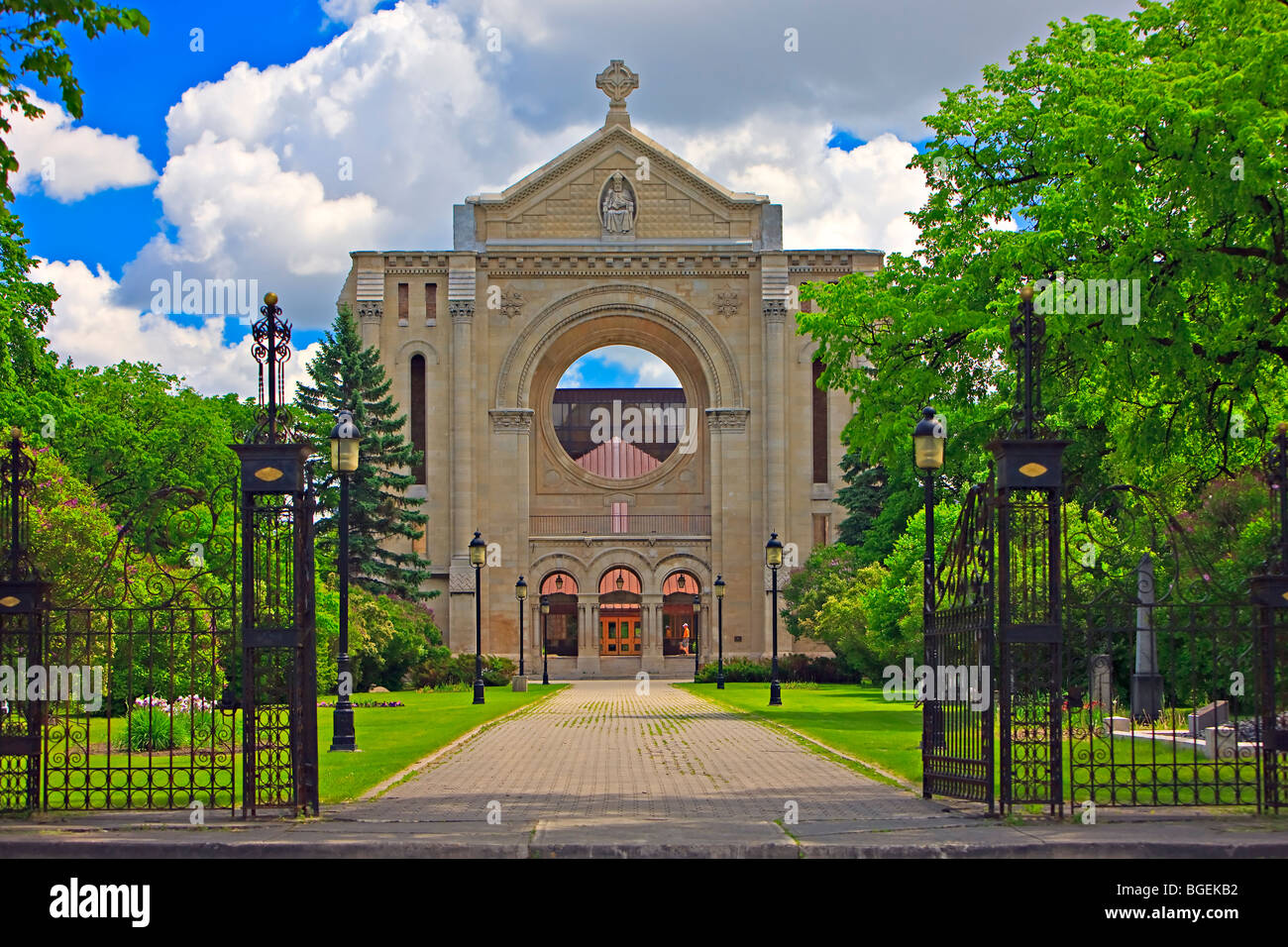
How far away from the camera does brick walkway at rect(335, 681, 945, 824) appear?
13938mm

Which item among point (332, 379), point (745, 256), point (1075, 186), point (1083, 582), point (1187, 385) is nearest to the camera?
point (1187, 385)

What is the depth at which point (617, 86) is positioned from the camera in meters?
70.9

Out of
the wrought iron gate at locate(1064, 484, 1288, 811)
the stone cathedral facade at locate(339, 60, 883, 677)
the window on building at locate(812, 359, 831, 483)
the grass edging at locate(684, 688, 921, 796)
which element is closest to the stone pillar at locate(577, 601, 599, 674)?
the stone cathedral facade at locate(339, 60, 883, 677)

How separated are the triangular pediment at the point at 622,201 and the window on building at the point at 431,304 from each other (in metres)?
3.40

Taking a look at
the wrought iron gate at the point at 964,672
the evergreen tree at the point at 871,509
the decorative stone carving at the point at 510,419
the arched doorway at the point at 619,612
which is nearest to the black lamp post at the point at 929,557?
the wrought iron gate at the point at 964,672

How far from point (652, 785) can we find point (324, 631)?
80.4ft

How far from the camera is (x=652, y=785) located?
1688 centimetres

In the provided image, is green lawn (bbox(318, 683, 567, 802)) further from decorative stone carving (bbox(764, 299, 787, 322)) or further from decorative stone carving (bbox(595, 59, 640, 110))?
decorative stone carving (bbox(595, 59, 640, 110))

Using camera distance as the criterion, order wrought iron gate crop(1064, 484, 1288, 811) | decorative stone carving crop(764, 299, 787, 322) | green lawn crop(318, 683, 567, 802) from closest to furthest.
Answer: wrought iron gate crop(1064, 484, 1288, 811)
green lawn crop(318, 683, 567, 802)
decorative stone carving crop(764, 299, 787, 322)

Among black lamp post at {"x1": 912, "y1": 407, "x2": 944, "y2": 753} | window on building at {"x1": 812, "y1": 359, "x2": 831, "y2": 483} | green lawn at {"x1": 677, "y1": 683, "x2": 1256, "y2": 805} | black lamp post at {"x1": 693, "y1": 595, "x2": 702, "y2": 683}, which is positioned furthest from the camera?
window on building at {"x1": 812, "y1": 359, "x2": 831, "y2": 483}

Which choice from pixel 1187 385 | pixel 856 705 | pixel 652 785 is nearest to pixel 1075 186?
pixel 1187 385

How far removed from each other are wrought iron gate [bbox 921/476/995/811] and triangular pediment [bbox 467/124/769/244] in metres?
55.5

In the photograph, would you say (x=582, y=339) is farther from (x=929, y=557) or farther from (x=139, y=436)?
(x=929, y=557)
